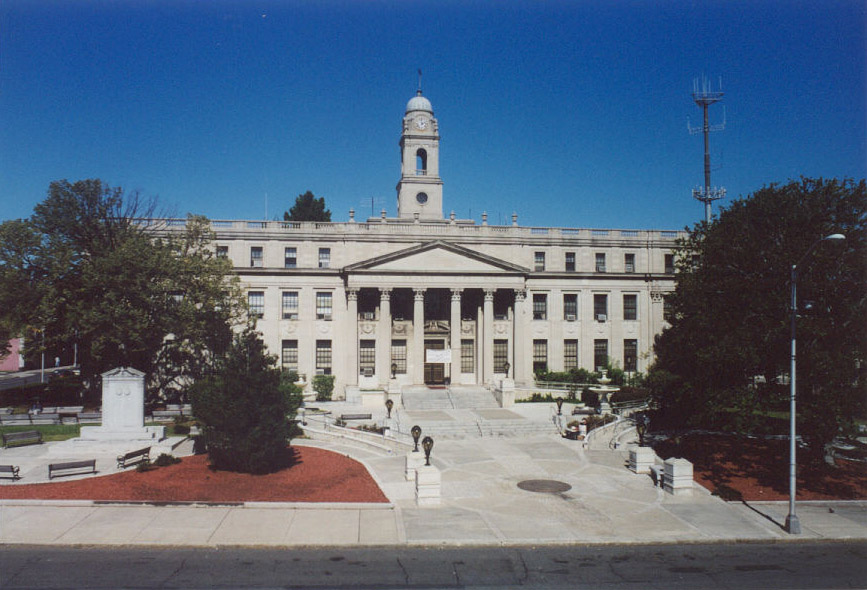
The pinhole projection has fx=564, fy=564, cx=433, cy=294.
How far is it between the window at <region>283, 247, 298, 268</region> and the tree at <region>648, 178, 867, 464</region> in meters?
33.7

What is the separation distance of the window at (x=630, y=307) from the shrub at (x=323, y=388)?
1123 inches

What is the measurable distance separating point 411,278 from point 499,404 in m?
13.1

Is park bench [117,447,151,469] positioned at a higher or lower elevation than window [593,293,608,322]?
lower

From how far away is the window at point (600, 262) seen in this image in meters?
54.3

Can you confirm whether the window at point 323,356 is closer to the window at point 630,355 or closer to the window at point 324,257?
the window at point 324,257

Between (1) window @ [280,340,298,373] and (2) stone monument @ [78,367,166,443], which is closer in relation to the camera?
(2) stone monument @ [78,367,166,443]

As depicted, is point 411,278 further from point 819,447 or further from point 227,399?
point 819,447

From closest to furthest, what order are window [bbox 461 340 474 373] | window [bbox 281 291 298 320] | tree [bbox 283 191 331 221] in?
1. window [bbox 281 291 298 320]
2. window [bbox 461 340 474 373]
3. tree [bbox 283 191 331 221]

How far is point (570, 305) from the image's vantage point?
53.7 meters

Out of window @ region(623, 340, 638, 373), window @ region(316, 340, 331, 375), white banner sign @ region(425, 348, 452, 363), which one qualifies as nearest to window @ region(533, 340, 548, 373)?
window @ region(623, 340, 638, 373)

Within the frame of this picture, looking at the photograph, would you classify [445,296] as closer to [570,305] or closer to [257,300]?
[570,305]

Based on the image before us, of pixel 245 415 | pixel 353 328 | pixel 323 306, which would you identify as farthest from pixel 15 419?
pixel 353 328

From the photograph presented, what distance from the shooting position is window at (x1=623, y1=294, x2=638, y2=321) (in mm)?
54406

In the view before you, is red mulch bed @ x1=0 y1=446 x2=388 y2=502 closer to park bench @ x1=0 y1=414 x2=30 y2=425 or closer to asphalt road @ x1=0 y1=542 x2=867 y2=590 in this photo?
asphalt road @ x1=0 y1=542 x2=867 y2=590
